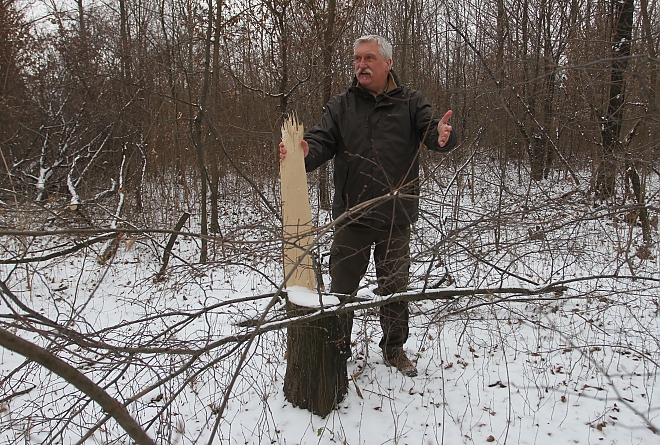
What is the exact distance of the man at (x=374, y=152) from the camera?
2.62m

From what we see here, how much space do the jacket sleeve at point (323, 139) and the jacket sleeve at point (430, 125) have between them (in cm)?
52

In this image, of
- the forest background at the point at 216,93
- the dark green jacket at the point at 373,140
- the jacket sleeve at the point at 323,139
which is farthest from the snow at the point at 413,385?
the forest background at the point at 216,93

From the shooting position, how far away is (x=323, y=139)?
2.71m

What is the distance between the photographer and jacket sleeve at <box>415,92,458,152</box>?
245cm

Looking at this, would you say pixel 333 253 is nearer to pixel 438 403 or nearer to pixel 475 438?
pixel 438 403

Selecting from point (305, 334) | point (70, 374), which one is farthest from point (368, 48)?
point (70, 374)

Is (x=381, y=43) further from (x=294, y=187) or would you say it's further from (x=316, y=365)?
(x=316, y=365)

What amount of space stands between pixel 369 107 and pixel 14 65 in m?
9.16

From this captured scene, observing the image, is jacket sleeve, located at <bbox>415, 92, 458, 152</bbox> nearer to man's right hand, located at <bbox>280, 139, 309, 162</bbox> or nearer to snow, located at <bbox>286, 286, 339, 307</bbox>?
man's right hand, located at <bbox>280, 139, 309, 162</bbox>

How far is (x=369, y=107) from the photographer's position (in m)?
2.72

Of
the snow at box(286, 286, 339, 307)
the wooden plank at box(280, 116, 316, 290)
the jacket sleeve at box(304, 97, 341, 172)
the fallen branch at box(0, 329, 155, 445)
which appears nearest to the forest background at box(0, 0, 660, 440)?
the jacket sleeve at box(304, 97, 341, 172)

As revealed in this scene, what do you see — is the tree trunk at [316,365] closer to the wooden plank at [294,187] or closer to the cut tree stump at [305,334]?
the cut tree stump at [305,334]

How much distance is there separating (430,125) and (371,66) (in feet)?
1.67

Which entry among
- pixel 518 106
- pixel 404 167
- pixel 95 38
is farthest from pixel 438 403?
pixel 95 38
